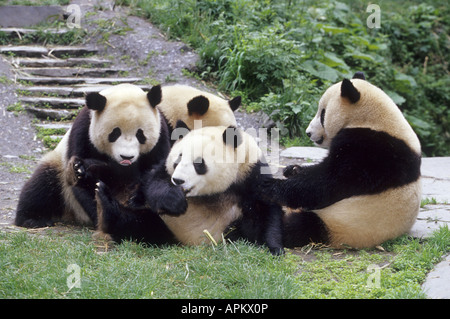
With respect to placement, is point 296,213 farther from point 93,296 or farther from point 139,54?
point 139,54

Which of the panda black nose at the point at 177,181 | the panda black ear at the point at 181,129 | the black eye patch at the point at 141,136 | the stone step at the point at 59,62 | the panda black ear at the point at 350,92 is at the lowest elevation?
the stone step at the point at 59,62

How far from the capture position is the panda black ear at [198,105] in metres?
5.08

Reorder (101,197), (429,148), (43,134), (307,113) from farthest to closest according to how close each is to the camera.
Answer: (429,148), (307,113), (43,134), (101,197)

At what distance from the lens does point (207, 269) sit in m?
3.82

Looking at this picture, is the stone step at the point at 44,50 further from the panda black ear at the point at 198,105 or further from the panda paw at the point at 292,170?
the panda paw at the point at 292,170

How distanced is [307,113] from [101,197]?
483 cm

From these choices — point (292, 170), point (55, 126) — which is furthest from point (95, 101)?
point (55, 126)

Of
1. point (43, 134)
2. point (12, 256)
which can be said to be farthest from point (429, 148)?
point (12, 256)

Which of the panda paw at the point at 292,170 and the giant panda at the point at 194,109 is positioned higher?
the giant panda at the point at 194,109

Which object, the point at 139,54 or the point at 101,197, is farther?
the point at 139,54

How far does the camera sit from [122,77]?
944 cm

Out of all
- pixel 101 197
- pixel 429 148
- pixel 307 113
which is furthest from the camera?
pixel 429 148

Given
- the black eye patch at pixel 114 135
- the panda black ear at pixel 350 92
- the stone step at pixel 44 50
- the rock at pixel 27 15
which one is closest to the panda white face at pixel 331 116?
the panda black ear at pixel 350 92

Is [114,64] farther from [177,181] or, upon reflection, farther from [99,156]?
[177,181]
